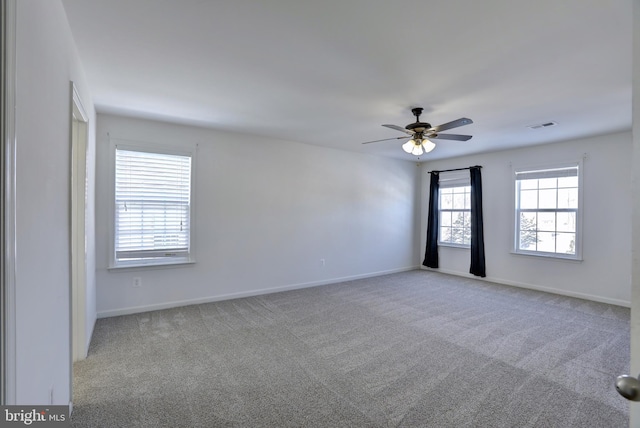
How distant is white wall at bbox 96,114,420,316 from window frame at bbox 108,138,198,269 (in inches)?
2.3

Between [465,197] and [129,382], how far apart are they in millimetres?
6284

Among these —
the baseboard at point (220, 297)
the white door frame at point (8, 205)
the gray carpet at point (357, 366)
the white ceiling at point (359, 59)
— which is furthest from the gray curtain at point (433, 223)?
the white door frame at point (8, 205)

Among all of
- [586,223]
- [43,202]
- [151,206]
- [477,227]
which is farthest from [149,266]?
[586,223]

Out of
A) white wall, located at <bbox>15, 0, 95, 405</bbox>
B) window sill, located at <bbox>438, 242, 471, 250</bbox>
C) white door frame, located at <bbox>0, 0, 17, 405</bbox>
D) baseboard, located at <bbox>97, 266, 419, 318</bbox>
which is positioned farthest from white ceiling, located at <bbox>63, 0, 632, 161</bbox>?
window sill, located at <bbox>438, 242, 471, 250</bbox>

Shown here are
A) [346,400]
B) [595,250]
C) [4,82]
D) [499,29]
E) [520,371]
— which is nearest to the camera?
[4,82]

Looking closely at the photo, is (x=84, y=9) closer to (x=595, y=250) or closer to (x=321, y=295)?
(x=321, y=295)

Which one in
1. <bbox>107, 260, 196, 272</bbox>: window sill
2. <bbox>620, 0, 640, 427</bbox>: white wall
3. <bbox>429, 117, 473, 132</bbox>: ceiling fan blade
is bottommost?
<bbox>107, 260, 196, 272</bbox>: window sill

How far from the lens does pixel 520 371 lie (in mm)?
2604

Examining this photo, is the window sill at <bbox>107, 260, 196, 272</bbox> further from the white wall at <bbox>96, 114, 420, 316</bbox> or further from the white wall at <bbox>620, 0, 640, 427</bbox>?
the white wall at <bbox>620, 0, 640, 427</bbox>

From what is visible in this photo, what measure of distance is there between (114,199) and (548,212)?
6.62 metres

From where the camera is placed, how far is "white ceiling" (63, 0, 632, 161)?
1.84 metres

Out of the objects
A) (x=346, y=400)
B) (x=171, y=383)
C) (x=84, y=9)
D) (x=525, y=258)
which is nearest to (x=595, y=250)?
(x=525, y=258)

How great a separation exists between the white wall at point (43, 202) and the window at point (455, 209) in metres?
6.35

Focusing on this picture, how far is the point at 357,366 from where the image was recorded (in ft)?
8.73
